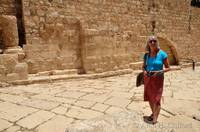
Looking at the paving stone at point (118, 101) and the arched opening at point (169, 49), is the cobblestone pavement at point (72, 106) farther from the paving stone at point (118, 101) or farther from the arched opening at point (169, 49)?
the arched opening at point (169, 49)

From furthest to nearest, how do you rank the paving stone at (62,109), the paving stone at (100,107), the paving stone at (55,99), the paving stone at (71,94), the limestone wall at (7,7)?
1. the limestone wall at (7,7)
2. the paving stone at (71,94)
3. the paving stone at (55,99)
4. the paving stone at (100,107)
5. the paving stone at (62,109)

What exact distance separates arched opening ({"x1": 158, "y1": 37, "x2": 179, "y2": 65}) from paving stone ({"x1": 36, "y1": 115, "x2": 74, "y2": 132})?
8622mm

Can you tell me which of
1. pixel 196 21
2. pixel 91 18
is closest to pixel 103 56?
pixel 91 18

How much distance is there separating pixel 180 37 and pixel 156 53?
30.4 ft

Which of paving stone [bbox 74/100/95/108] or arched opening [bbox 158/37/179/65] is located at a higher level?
arched opening [bbox 158/37/179/65]

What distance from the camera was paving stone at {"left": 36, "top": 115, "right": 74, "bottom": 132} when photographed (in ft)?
8.35

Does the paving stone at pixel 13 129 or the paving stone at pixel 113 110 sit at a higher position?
the paving stone at pixel 13 129

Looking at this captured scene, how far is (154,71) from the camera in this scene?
2623 millimetres

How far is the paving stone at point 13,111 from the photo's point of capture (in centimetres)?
293

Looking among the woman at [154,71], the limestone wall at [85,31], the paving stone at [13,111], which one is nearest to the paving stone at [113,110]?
the woman at [154,71]

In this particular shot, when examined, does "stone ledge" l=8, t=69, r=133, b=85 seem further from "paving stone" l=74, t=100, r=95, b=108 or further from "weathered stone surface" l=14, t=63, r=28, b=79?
"paving stone" l=74, t=100, r=95, b=108


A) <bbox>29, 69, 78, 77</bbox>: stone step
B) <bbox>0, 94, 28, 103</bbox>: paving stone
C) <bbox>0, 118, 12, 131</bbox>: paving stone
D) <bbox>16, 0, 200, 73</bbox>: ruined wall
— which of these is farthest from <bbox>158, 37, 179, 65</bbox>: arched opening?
<bbox>0, 118, 12, 131</bbox>: paving stone

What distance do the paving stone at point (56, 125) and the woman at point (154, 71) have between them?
1330 mm

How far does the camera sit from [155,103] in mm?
2723
